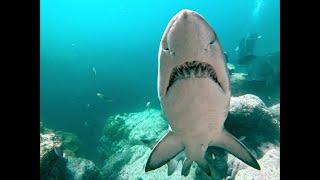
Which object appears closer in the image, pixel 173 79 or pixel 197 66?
pixel 197 66

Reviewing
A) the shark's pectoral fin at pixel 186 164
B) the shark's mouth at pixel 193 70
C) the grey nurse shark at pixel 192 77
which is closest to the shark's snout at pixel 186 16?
the grey nurse shark at pixel 192 77

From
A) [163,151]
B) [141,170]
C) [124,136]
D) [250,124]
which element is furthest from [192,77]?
[124,136]

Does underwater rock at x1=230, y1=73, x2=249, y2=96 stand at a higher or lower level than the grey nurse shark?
lower

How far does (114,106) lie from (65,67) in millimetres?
12612

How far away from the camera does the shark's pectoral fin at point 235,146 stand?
390 centimetres

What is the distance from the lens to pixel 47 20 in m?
78.2

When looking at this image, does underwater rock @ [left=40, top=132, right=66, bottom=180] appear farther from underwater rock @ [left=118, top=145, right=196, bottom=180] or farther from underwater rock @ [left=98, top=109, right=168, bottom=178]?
underwater rock @ [left=98, top=109, right=168, bottom=178]

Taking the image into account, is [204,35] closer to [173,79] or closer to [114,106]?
[173,79]

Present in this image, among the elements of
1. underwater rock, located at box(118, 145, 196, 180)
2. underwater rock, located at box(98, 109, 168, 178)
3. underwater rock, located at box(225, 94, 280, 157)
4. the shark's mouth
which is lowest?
underwater rock, located at box(98, 109, 168, 178)

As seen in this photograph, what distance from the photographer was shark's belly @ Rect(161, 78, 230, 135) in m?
2.58

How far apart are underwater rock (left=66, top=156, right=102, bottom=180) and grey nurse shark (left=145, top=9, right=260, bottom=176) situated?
207 inches

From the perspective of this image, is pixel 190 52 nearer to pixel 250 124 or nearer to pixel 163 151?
pixel 163 151

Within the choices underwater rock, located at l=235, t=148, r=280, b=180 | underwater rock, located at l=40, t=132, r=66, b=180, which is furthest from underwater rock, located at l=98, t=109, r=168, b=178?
underwater rock, located at l=235, t=148, r=280, b=180
